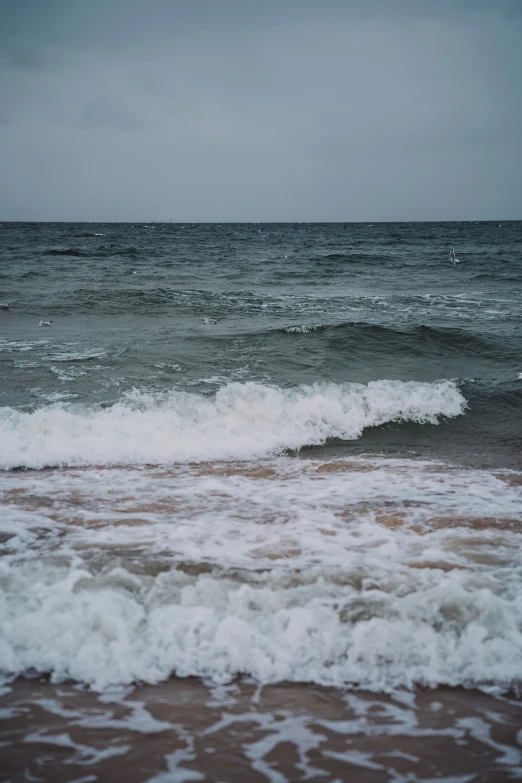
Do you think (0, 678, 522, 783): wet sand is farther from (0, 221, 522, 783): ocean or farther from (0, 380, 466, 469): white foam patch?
(0, 380, 466, 469): white foam patch

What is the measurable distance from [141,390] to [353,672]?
6.58m

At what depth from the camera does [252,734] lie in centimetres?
255

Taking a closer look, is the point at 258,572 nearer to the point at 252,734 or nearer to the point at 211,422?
the point at 252,734

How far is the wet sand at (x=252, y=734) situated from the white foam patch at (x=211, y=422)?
3822mm

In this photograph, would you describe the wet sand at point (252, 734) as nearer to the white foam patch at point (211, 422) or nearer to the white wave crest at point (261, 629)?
the white wave crest at point (261, 629)

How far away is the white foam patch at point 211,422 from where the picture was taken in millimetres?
6578

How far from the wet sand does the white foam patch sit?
3.82 metres

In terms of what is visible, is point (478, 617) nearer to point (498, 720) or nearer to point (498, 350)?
point (498, 720)

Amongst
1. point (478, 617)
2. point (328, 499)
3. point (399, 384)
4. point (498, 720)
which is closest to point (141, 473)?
point (328, 499)

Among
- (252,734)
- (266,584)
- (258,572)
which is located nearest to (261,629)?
(266,584)

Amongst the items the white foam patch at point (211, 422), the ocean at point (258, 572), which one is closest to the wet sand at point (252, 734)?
the ocean at point (258, 572)

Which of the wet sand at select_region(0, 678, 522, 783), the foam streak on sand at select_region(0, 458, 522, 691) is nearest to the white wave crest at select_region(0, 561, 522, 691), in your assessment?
the foam streak on sand at select_region(0, 458, 522, 691)

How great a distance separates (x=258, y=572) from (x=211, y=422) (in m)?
3.81

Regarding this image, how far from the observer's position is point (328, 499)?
202 inches
